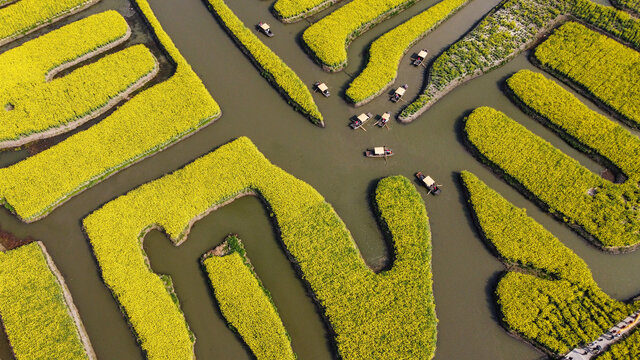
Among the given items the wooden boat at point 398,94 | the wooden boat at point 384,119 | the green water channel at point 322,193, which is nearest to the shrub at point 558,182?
the green water channel at point 322,193

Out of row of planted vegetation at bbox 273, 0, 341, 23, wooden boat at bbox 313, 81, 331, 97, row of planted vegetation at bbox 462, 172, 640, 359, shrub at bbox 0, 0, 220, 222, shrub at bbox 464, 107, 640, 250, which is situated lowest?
row of planted vegetation at bbox 462, 172, 640, 359

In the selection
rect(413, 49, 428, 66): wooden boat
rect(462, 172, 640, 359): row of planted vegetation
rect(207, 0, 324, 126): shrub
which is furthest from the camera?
rect(413, 49, 428, 66): wooden boat

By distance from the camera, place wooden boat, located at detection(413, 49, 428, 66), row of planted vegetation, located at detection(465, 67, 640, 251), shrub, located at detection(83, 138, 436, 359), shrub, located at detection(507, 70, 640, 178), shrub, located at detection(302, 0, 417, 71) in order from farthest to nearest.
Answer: shrub, located at detection(302, 0, 417, 71) < wooden boat, located at detection(413, 49, 428, 66) < shrub, located at detection(507, 70, 640, 178) < row of planted vegetation, located at detection(465, 67, 640, 251) < shrub, located at detection(83, 138, 436, 359)

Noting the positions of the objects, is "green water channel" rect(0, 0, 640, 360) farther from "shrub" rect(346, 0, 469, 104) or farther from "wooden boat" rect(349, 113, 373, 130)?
"shrub" rect(346, 0, 469, 104)

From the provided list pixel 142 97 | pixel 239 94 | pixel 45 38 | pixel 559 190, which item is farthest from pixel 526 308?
pixel 45 38

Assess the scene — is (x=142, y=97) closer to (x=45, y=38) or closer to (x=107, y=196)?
(x=107, y=196)

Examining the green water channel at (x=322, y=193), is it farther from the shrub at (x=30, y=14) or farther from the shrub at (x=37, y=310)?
the shrub at (x=30, y=14)

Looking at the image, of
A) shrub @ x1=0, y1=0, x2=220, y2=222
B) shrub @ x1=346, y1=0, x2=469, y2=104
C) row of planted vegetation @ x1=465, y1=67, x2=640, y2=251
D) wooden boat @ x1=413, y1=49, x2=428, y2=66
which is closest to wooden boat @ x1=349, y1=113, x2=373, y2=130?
shrub @ x1=346, y1=0, x2=469, y2=104

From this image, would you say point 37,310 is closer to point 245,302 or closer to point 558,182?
point 245,302
